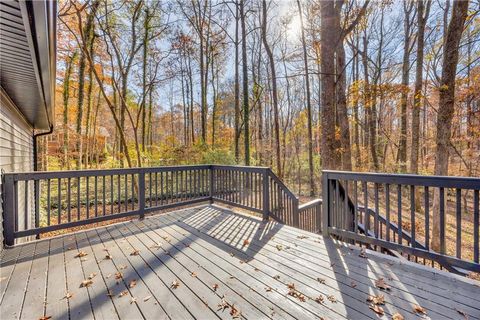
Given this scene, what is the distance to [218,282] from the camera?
7.43 ft

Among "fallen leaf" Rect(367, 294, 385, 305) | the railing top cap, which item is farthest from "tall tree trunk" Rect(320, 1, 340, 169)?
"fallen leaf" Rect(367, 294, 385, 305)

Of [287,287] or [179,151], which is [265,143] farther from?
[287,287]

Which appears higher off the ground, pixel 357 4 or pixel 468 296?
pixel 357 4

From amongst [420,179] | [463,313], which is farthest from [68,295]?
[420,179]

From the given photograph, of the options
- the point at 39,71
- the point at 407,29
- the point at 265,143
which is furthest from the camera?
the point at 265,143

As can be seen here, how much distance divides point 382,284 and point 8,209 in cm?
466

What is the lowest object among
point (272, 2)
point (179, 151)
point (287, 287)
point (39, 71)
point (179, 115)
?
point (287, 287)

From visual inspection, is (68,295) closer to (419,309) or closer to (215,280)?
(215,280)

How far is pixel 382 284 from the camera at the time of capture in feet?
7.13

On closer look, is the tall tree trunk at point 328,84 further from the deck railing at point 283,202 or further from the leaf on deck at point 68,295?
the leaf on deck at point 68,295

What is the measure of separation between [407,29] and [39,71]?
46.5 feet

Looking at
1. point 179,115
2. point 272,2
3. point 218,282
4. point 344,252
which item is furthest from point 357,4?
point 179,115

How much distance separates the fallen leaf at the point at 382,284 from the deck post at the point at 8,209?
4565 millimetres

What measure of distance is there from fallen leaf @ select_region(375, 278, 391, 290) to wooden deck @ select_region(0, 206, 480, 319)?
0.03 m
